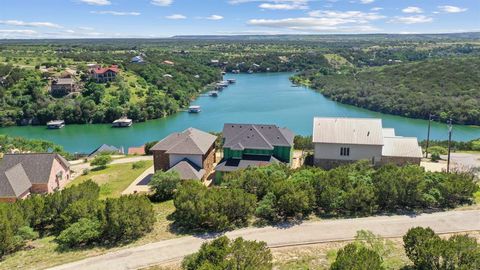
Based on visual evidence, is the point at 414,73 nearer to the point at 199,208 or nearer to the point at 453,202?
the point at 453,202

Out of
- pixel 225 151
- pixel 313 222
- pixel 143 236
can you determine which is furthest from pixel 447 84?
pixel 143 236

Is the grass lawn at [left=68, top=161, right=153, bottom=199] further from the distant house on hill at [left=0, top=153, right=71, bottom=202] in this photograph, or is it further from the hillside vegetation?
the hillside vegetation

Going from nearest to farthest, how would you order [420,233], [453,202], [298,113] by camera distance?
[420,233], [453,202], [298,113]

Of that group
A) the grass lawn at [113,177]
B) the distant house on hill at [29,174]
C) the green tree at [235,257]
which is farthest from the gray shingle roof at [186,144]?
the green tree at [235,257]

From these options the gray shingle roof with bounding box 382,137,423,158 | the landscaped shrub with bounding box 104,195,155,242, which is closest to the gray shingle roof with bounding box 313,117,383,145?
the gray shingle roof with bounding box 382,137,423,158

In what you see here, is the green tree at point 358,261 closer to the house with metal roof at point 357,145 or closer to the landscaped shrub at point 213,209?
the landscaped shrub at point 213,209

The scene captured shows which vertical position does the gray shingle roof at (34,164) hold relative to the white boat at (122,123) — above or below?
above
